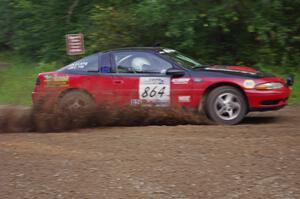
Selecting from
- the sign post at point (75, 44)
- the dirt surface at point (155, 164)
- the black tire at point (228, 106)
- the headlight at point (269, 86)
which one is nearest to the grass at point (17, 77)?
the sign post at point (75, 44)

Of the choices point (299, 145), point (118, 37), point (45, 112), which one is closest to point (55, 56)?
point (118, 37)

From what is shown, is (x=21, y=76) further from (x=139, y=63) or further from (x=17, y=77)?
(x=139, y=63)

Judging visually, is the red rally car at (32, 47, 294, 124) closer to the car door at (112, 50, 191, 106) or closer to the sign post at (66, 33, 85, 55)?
the car door at (112, 50, 191, 106)

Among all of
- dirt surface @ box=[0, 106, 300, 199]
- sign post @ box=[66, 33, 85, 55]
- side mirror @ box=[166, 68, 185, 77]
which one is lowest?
dirt surface @ box=[0, 106, 300, 199]

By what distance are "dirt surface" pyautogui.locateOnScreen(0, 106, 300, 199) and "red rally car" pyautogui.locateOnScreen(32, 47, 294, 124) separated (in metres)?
1.04

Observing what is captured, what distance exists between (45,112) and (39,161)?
8.79ft

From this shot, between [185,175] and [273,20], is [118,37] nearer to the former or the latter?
[273,20]

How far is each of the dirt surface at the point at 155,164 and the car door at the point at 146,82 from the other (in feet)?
4.20

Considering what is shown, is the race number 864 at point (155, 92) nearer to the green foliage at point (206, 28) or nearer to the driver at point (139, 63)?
the driver at point (139, 63)

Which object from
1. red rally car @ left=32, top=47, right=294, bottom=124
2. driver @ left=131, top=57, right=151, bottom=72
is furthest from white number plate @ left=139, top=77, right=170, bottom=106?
driver @ left=131, top=57, right=151, bottom=72

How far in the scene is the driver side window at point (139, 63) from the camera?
9.59 meters

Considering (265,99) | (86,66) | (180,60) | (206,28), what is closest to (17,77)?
(206,28)

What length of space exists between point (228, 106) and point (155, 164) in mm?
3265

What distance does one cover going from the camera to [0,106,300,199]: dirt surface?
5473 millimetres
